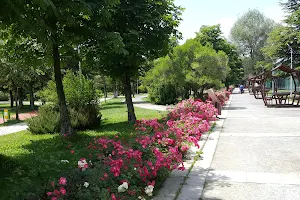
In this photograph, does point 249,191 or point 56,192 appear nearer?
point 56,192

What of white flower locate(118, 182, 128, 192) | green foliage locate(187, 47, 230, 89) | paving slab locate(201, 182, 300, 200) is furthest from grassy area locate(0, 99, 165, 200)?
green foliage locate(187, 47, 230, 89)

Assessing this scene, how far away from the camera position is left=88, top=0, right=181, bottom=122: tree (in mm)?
11023

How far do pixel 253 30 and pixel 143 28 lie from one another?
1999 inches

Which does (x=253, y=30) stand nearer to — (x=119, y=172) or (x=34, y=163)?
(x=34, y=163)

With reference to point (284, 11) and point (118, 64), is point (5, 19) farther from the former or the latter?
point (284, 11)

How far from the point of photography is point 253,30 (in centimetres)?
5741

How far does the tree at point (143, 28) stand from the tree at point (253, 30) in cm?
4910

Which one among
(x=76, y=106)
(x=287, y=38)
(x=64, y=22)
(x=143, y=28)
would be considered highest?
(x=287, y=38)

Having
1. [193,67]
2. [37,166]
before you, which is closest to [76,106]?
[37,166]

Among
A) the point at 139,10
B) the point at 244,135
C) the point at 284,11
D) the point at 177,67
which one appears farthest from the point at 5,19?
the point at 284,11

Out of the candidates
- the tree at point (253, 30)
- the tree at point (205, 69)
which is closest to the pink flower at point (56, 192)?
the tree at point (205, 69)

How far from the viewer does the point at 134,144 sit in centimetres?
561

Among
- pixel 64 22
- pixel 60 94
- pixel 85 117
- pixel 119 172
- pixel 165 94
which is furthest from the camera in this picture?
pixel 165 94

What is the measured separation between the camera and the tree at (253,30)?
57031mm
